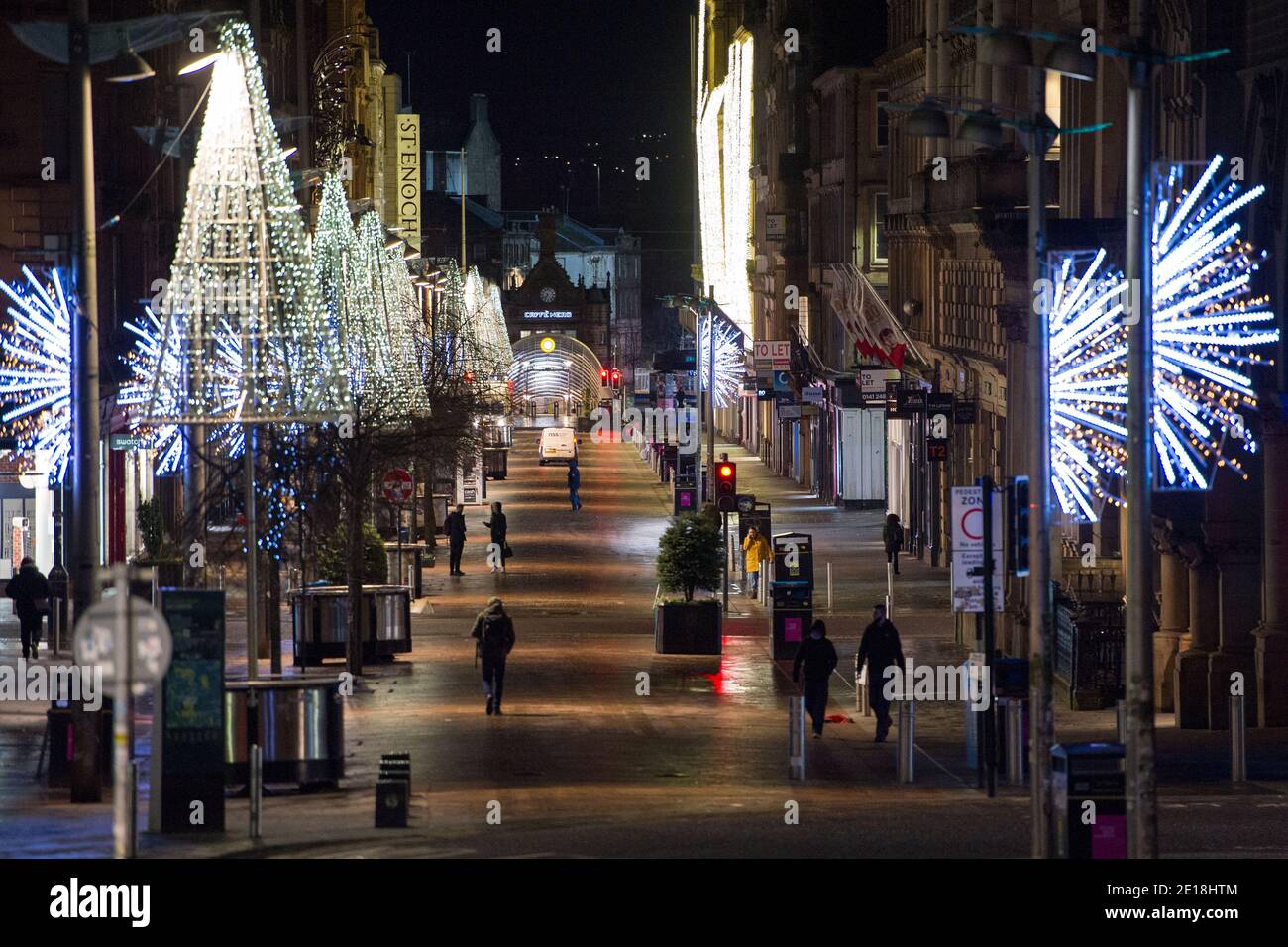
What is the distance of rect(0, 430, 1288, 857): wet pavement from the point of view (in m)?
18.3

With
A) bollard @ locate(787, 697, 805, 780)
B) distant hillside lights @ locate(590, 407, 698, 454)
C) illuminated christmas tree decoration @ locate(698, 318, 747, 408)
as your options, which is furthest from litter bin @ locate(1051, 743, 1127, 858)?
illuminated christmas tree decoration @ locate(698, 318, 747, 408)

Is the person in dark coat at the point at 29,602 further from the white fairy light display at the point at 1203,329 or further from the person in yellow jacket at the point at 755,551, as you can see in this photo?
the person in yellow jacket at the point at 755,551

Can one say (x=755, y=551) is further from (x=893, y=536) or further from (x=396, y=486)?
(x=396, y=486)

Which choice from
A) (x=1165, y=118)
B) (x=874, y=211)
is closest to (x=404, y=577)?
(x=1165, y=118)

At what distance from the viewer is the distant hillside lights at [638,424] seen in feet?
332

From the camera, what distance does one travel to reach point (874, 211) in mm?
67812

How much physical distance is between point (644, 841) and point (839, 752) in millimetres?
7508

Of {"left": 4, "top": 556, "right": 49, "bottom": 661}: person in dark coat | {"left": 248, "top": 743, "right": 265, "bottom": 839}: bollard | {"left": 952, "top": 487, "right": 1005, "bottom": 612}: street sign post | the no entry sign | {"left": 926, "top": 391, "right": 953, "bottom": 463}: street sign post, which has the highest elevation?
{"left": 926, "top": 391, "right": 953, "bottom": 463}: street sign post

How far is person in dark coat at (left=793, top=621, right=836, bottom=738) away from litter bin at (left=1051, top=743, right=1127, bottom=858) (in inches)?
407

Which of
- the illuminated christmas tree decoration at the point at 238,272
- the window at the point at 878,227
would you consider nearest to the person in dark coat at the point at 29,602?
the illuminated christmas tree decoration at the point at 238,272

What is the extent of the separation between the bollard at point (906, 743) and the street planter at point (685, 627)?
1136cm

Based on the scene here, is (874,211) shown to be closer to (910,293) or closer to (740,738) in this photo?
(910,293)

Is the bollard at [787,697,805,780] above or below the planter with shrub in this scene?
below

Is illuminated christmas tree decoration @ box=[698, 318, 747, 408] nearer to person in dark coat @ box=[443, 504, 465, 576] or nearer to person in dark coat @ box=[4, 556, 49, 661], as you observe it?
person in dark coat @ box=[443, 504, 465, 576]
